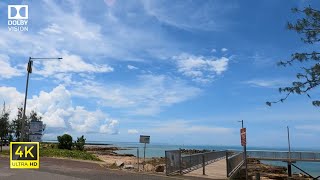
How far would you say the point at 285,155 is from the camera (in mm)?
58625

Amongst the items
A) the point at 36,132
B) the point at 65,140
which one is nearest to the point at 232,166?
the point at 36,132

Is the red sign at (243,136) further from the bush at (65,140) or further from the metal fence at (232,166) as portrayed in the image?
the bush at (65,140)

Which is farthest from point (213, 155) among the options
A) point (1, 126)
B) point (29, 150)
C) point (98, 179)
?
point (1, 126)

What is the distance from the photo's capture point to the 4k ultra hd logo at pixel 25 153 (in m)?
14.7

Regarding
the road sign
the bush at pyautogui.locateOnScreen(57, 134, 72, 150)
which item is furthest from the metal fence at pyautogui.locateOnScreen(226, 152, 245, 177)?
the bush at pyautogui.locateOnScreen(57, 134, 72, 150)

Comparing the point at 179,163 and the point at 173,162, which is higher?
the point at 173,162

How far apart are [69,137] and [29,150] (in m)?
40.0

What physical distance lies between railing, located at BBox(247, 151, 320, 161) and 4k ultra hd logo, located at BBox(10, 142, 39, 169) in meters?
46.4

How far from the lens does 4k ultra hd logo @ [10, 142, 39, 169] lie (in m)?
14.7

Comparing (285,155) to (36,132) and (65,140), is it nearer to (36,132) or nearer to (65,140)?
(65,140)

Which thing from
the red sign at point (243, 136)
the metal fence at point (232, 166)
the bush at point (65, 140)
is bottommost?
the metal fence at point (232, 166)

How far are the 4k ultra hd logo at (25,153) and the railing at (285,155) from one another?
46.4m

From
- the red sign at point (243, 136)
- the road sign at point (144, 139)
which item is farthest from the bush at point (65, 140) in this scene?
the red sign at point (243, 136)

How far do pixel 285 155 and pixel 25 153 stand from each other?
164ft
